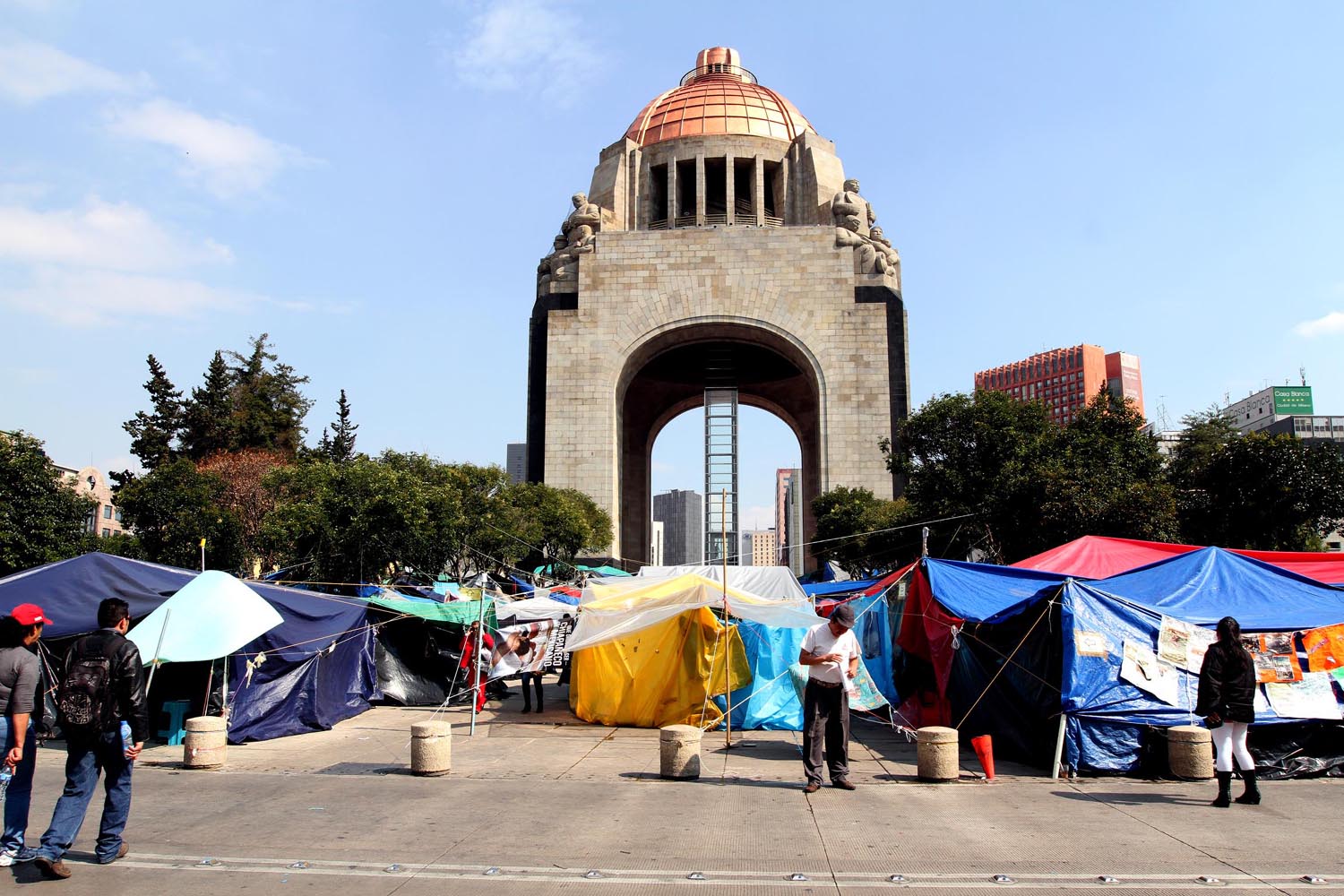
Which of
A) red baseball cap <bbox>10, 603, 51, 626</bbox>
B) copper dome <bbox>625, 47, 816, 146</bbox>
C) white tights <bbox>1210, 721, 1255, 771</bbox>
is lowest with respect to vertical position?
white tights <bbox>1210, 721, 1255, 771</bbox>

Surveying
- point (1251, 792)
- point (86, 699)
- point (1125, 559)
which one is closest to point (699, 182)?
point (1125, 559)

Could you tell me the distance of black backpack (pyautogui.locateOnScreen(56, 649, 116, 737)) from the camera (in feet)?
21.3

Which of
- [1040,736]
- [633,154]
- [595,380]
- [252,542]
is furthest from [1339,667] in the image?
[633,154]

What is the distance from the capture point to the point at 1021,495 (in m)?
23.8

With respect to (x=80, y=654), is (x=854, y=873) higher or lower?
lower

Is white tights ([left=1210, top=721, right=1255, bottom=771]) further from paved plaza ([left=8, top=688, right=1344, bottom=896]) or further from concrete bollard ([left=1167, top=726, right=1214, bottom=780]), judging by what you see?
concrete bollard ([left=1167, top=726, right=1214, bottom=780])

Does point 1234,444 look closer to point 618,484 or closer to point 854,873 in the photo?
point 854,873

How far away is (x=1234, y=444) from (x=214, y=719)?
74.6 feet

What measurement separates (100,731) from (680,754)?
5374 millimetres

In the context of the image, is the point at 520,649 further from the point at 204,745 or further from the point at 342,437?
the point at 342,437

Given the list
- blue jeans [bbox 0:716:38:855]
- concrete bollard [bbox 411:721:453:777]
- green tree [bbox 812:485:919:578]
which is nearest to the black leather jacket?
blue jeans [bbox 0:716:38:855]

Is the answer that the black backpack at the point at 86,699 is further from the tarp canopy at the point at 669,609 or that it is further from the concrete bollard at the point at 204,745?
the tarp canopy at the point at 669,609

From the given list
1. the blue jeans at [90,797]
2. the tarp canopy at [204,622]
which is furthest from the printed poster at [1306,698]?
the tarp canopy at [204,622]

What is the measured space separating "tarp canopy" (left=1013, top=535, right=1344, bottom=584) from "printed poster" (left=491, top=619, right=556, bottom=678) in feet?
23.9
